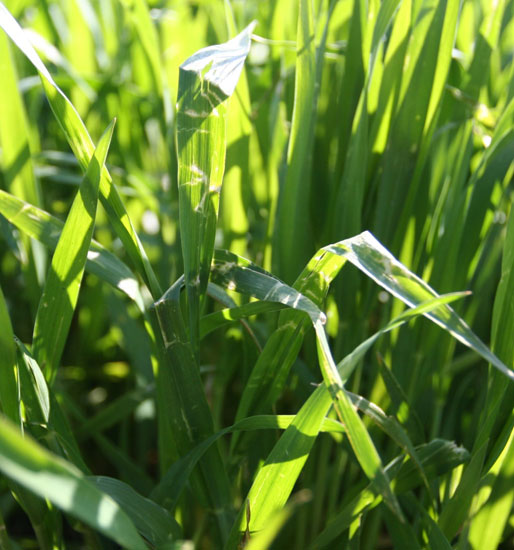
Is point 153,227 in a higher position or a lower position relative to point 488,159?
lower

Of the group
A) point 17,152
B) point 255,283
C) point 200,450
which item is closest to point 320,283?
point 255,283

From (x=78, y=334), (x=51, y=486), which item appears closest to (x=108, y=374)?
(x=78, y=334)

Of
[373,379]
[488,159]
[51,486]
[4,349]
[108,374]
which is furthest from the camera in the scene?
[108,374]

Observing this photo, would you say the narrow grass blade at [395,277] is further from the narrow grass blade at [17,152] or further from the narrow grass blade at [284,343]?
the narrow grass blade at [17,152]

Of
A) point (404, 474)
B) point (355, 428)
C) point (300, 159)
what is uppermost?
point (300, 159)

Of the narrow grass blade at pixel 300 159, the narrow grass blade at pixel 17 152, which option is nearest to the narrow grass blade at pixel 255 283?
the narrow grass blade at pixel 300 159

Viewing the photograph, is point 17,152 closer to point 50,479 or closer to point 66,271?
point 66,271

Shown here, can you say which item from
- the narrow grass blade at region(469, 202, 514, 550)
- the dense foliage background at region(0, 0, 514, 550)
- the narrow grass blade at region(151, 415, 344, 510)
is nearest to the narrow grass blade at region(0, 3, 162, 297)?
the dense foliage background at region(0, 0, 514, 550)

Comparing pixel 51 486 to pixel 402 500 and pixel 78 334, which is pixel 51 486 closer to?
pixel 402 500
